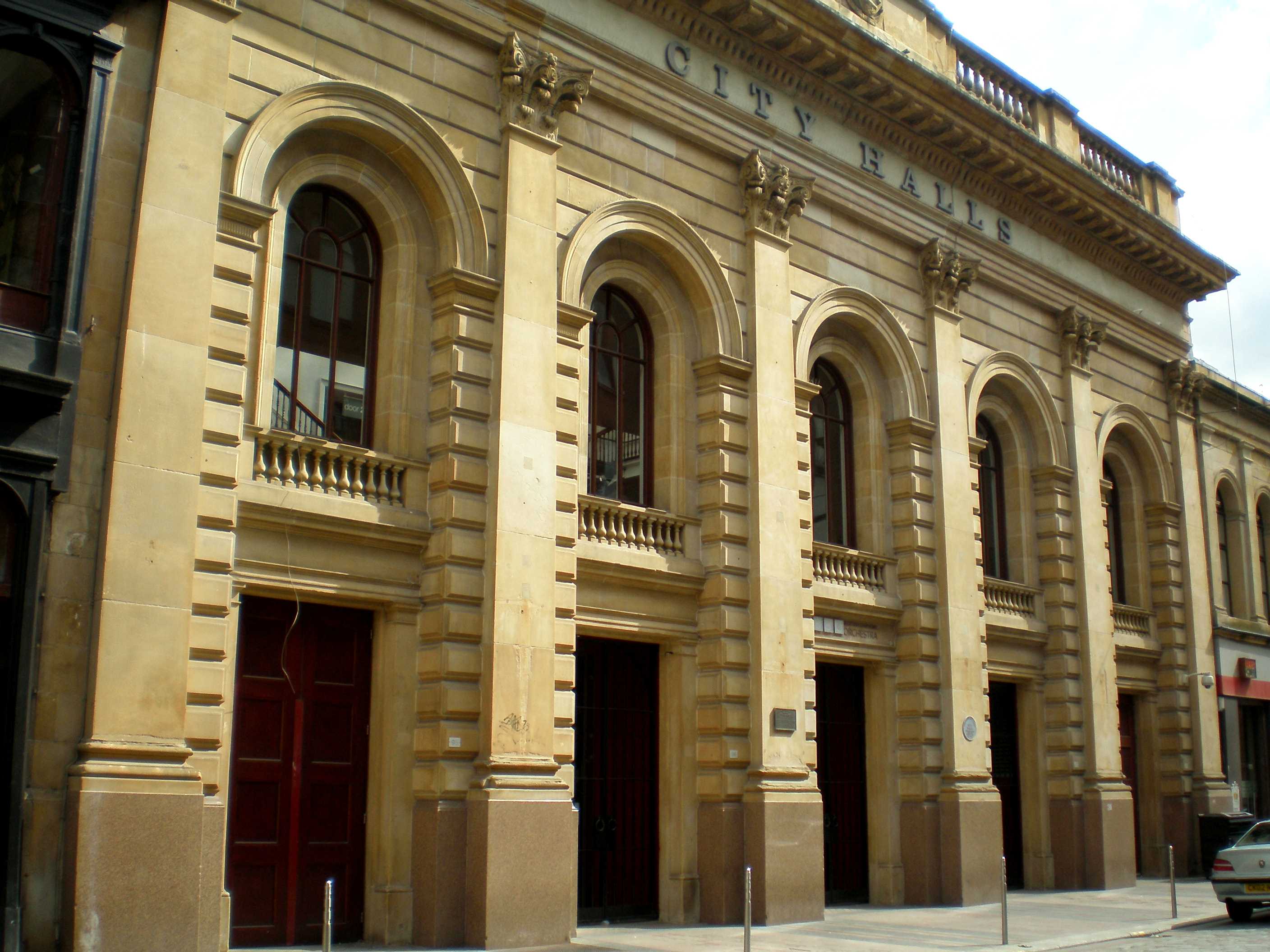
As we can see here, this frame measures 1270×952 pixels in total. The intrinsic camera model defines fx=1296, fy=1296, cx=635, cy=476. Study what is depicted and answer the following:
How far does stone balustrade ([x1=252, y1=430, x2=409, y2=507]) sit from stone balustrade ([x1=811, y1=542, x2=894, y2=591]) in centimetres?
801

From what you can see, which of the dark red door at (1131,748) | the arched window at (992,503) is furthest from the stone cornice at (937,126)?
the dark red door at (1131,748)

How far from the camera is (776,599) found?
2078 cm

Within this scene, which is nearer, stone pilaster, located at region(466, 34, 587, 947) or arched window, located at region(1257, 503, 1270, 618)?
stone pilaster, located at region(466, 34, 587, 947)

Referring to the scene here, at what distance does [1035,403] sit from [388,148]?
1638 cm

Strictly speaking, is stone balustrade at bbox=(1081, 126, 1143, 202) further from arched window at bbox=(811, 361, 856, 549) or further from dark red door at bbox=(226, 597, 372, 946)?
dark red door at bbox=(226, 597, 372, 946)

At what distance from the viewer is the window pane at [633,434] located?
68.3 ft

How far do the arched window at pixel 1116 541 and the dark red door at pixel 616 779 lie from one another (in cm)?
1564

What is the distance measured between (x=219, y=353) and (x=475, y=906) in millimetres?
7456

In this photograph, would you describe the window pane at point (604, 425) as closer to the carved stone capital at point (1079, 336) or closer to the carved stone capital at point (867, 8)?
the carved stone capital at point (867, 8)

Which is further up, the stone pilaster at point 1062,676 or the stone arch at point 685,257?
the stone arch at point 685,257

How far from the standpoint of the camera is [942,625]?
2416 cm

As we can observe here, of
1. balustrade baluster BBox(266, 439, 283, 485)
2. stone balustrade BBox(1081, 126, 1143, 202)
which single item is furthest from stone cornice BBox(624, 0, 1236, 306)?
balustrade baluster BBox(266, 439, 283, 485)

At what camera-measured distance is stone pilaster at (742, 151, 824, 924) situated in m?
19.8

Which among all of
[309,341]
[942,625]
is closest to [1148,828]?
[942,625]
